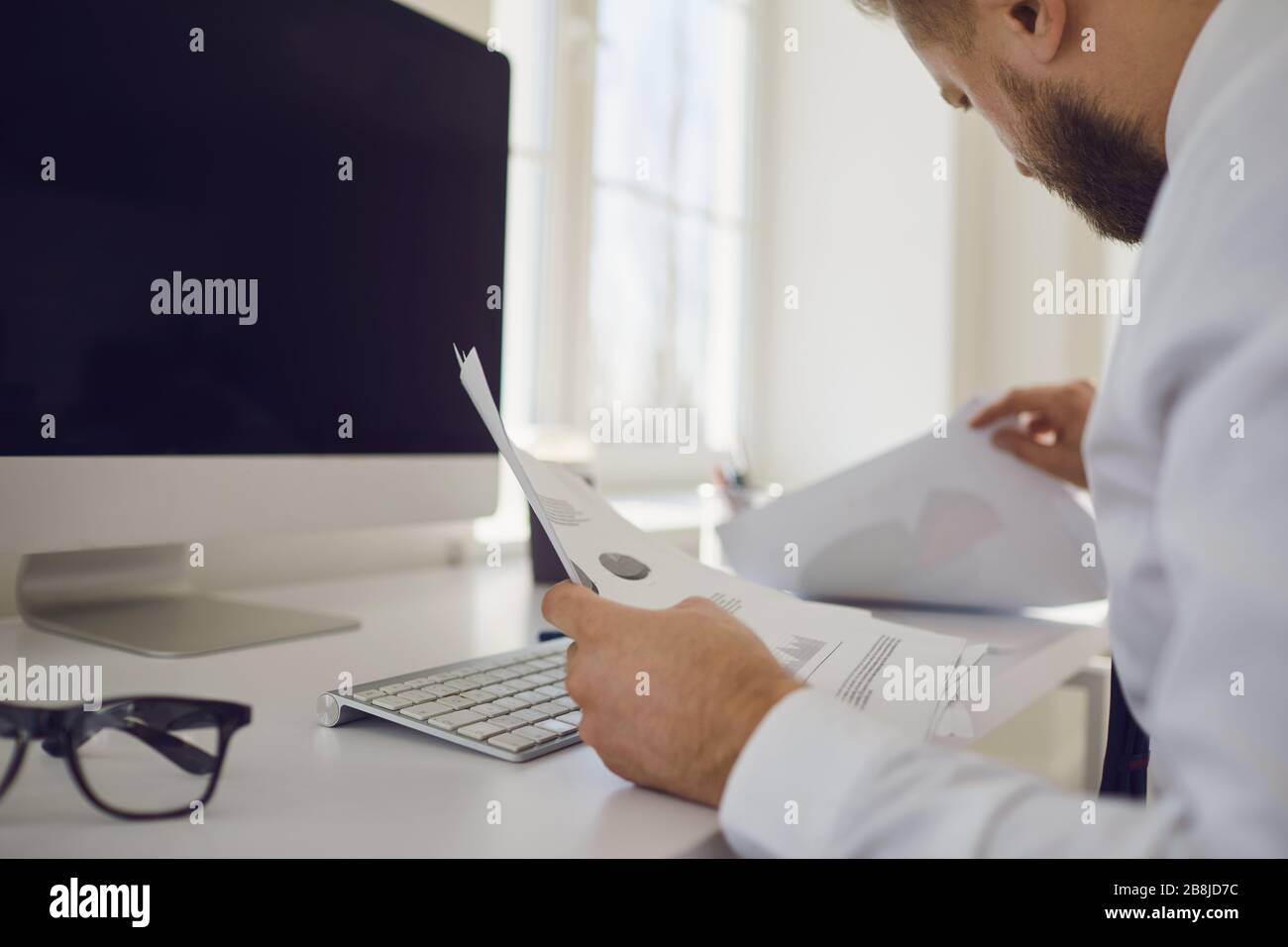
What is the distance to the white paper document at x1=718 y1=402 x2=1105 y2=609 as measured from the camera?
105 cm

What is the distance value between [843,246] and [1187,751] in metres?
2.55

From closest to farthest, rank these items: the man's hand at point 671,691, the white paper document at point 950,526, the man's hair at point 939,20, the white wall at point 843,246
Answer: the man's hand at point 671,691 → the man's hair at point 939,20 → the white paper document at point 950,526 → the white wall at point 843,246

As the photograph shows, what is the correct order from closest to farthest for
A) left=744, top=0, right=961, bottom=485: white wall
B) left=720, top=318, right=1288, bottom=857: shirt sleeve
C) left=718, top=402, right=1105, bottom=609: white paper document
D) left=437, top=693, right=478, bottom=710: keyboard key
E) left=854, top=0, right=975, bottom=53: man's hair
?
left=720, top=318, right=1288, bottom=857: shirt sleeve → left=437, top=693, right=478, bottom=710: keyboard key → left=854, top=0, right=975, bottom=53: man's hair → left=718, top=402, right=1105, bottom=609: white paper document → left=744, top=0, right=961, bottom=485: white wall

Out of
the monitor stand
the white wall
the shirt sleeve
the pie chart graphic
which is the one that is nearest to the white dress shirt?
the shirt sleeve

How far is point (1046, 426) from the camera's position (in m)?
1.12

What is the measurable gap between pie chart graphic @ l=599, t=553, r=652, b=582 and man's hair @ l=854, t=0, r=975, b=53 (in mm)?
448

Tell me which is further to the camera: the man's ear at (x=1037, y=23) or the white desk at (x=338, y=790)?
the man's ear at (x=1037, y=23)

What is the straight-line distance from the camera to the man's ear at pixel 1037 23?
631 millimetres

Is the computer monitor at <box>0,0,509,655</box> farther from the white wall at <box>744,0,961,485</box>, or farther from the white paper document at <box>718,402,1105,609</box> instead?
the white wall at <box>744,0,961,485</box>

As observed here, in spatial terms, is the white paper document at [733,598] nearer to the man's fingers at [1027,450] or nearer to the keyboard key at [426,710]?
the keyboard key at [426,710]

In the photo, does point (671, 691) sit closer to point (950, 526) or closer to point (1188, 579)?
point (1188, 579)

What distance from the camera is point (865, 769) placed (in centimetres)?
41

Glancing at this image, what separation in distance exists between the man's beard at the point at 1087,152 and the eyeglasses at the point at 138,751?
643 mm

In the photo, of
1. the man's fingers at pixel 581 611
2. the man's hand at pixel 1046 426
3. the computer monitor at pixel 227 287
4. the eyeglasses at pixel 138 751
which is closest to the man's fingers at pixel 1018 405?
the man's hand at pixel 1046 426
